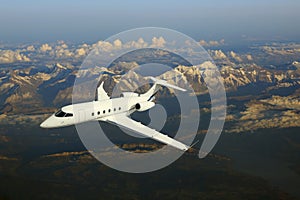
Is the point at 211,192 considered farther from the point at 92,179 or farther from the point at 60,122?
the point at 60,122

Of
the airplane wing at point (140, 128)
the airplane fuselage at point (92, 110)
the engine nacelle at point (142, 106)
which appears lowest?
the airplane wing at point (140, 128)

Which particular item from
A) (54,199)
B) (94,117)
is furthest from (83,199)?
(94,117)

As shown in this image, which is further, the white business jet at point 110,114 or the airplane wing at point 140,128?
the white business jet at point 110,114

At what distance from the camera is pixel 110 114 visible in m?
62.8

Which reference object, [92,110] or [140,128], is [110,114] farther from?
[140,128]

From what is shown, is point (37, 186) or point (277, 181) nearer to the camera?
point (37, 186)

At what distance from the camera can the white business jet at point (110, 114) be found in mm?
56406

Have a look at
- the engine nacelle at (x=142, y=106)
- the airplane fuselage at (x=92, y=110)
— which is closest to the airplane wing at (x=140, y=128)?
the airplane fuselage at (x=92, y=110)

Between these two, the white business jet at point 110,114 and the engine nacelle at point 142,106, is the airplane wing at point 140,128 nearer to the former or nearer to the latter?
the white business jet at point 110,114

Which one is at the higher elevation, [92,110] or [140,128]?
[92,110]

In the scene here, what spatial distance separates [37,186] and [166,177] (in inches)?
2861

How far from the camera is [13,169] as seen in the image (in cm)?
19012

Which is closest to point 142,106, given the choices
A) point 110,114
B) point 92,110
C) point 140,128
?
point 110,114

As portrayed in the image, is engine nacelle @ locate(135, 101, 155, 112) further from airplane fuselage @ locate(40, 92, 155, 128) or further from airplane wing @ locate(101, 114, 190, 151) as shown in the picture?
airplane wing @ locate(101, 114, 190, 151)
